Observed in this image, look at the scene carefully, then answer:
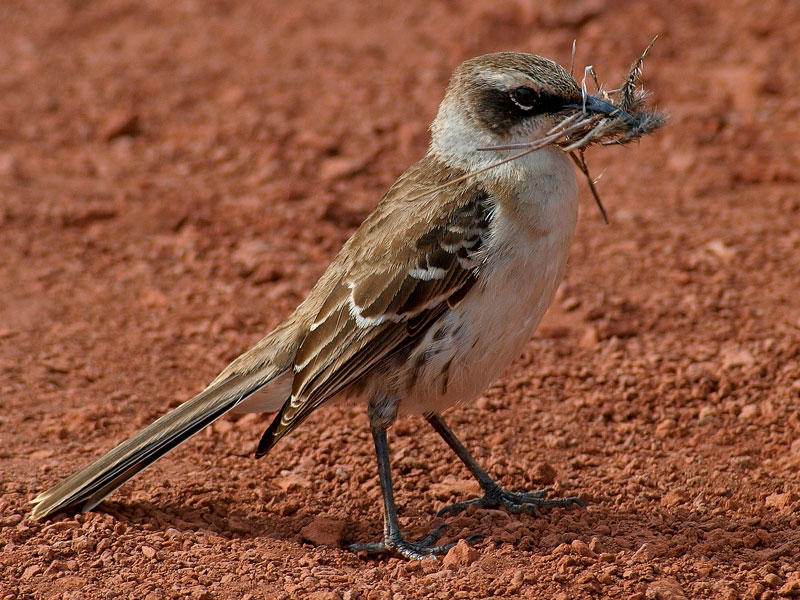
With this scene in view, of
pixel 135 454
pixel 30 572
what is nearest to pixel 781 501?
pixel 135 454

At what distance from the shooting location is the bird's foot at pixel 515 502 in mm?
5684

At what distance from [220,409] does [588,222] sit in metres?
4.24

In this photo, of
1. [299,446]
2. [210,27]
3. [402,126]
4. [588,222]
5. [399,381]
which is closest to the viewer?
[399,381]

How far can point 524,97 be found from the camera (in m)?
5.32

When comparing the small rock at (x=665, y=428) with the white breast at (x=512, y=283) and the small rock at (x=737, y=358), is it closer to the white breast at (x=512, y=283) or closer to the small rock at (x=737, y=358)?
the small rock at (x=737, y=358)

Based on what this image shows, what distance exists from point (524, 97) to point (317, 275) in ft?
10.3

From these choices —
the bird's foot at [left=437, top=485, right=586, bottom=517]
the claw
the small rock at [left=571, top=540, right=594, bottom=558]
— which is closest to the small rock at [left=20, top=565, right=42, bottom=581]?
the claw

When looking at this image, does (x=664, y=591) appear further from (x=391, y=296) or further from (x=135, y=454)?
(x=135, y=454)

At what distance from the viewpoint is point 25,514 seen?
17.9 feet

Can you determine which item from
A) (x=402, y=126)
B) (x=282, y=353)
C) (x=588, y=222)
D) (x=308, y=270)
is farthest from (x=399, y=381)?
(x=402, y=126)

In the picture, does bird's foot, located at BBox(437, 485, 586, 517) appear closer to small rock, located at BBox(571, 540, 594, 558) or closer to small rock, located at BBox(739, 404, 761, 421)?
small rock, located at BBox(571, 540, 594, 558)

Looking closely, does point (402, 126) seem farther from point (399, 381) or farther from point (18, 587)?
point (18, 587)

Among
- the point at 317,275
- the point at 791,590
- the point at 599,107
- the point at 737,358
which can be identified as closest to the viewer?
the point at 791,590

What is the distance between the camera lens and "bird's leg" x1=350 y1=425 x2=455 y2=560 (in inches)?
211
